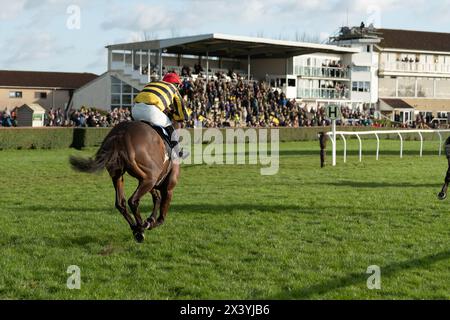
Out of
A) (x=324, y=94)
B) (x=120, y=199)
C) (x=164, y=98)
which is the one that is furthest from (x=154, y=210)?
(x=324, y=94)

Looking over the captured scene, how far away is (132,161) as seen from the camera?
6602mm

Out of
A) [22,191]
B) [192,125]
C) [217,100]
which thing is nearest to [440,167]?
[22,191]

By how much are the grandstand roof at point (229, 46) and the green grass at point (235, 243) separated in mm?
25735

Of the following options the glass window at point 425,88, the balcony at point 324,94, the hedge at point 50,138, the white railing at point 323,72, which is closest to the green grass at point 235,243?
the hedge at point 50,138

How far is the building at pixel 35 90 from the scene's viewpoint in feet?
167

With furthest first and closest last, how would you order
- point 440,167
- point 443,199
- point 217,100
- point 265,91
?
point 265,91 → point 217,100 → point 440,167 → point 443,199

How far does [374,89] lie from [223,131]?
30.8 m

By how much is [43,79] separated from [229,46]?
1968cm

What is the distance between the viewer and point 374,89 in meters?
57.4

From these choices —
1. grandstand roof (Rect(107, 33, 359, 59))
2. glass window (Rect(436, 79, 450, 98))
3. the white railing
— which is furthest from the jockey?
glass window (Rect(436, 79, 450, 98))

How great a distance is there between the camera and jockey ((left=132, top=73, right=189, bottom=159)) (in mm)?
7312

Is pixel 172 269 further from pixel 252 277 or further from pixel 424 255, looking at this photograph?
pixel 424 255

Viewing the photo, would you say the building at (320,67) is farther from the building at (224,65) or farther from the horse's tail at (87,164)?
the horse's tail at (87,164)

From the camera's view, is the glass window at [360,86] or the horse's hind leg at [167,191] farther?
the glass window at [360,86]
